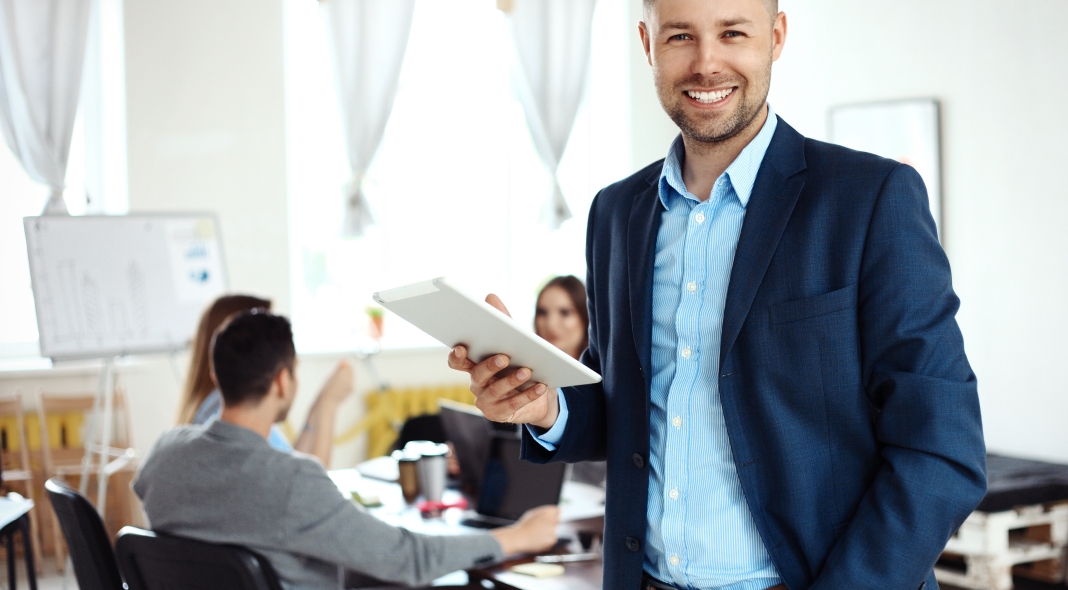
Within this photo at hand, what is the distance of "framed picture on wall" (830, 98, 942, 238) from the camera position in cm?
491

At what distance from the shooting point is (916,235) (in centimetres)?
121

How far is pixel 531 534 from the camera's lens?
2348 mm

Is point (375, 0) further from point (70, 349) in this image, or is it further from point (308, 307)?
point (70, 349)

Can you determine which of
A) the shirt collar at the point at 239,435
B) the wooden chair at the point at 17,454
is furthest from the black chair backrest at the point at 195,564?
the wooden chair at the point at 17,454

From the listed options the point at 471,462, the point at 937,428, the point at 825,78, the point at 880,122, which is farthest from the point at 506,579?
the point at 825,78

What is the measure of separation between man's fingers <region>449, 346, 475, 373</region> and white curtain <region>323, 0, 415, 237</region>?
473 centimetres

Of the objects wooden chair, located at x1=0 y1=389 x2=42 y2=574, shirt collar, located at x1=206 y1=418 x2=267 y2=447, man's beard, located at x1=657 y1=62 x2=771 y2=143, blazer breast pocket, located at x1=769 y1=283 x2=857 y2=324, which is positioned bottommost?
wooden chair, located at x1=0 y1=389 x2=42 y2=574

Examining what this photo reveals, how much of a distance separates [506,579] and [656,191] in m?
1.09

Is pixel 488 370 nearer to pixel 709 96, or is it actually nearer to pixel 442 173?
pixel 709 96

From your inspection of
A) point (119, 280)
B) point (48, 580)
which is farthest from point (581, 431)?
point (48, 580)

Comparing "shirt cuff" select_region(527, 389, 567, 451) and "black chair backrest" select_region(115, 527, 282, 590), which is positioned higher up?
"shirt cuff" select_region(527, 389, 567, 451)

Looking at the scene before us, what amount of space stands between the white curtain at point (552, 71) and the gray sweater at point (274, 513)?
4446 mm

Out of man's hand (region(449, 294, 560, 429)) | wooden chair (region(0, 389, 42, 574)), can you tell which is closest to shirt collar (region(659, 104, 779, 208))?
man's hand (region(449, 294, 560, 429))

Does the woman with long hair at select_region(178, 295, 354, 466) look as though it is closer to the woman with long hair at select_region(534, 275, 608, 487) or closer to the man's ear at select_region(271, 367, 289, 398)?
the man's ear at select_region(271, 367, 289, 398)
